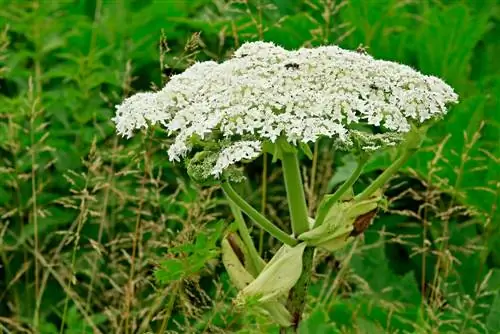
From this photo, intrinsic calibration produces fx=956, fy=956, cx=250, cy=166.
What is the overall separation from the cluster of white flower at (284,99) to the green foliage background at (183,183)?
2.35ft

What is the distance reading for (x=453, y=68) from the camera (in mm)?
4254

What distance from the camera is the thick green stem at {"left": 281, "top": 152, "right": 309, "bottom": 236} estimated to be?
2328 mm

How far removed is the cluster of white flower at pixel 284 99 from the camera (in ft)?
6.75

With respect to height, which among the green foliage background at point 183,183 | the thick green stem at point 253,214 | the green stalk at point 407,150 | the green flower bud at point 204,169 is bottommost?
the green foliage background at point 183,183

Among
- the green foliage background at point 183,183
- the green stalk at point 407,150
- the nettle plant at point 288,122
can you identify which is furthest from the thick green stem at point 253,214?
the green foliage background at point 183,183

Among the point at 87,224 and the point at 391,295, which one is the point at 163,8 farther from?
the point at 391,295

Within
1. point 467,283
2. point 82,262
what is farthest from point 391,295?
point 82,262

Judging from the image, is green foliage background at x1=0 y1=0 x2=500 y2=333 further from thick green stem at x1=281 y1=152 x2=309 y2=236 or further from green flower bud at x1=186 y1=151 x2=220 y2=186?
green flower bud at x1=186 y1=151 x2=220 y2=186

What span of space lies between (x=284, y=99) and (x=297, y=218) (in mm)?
396

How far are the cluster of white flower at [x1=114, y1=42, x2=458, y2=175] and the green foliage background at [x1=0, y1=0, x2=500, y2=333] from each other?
0.72m

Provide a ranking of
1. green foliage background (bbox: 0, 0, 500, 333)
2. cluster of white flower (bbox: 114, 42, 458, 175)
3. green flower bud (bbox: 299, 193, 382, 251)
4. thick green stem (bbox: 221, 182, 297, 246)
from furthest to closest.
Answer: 1. green foliage background (bbox: 0, 0, 500, 333)
2. green flower bud (bbox: 299, 193, 382, 251)
3. thick green stem (bbox: 221, 182, 297, 246)
4. cluster of white flower (bbox: 114, 42, 458, 175)

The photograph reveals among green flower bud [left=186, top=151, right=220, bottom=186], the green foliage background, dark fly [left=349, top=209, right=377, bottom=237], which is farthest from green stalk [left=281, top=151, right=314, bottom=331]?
the green foliage background

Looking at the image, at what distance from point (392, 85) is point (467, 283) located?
180 cm

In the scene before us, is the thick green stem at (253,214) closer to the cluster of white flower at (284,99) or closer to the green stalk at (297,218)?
the green stalk at (297,218)
